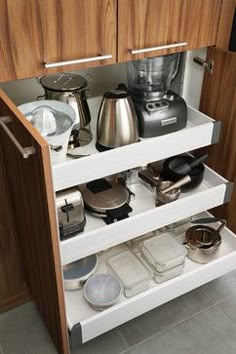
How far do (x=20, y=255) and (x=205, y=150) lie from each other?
0.92m

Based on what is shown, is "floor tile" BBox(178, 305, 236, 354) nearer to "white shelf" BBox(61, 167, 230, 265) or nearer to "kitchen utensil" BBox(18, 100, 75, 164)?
"white shelf" BBox(61, 167, 230, 265)

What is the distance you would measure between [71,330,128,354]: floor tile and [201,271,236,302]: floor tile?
1.55ft

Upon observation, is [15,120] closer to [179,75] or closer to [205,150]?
[179,75]

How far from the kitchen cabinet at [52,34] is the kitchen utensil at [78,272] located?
0.82m

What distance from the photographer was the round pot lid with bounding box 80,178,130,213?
1.51 metres

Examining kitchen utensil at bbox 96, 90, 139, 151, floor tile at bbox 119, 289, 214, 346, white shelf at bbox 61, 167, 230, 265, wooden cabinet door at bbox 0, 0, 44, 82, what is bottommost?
floor tile at bbox 119, 289, 214, 346

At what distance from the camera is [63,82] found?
4.69 ft

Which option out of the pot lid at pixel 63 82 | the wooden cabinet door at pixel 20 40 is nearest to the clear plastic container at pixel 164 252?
the pot lid at pixel 63 82

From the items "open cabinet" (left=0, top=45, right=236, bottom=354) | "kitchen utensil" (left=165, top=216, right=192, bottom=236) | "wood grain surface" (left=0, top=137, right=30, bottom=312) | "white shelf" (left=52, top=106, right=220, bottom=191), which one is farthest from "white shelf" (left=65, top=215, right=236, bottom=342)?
"white shelf" (left=52, top=106, right=220, bottom=191)

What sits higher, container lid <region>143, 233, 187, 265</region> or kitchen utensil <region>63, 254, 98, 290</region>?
container lid <region>143, 233, 187, 265</region>

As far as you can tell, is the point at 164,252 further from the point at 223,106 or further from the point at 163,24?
the point at 163,24

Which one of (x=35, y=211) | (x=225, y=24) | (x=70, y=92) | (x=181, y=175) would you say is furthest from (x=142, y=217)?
(x=225, y=24)

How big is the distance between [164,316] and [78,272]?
450mm

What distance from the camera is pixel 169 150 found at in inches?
56.5
